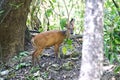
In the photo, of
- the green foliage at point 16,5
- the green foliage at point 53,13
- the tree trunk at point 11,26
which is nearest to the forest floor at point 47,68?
the tree trunk at point 11,26

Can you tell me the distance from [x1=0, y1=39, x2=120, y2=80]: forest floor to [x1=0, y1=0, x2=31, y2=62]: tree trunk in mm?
181

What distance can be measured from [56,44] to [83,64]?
7.78ft

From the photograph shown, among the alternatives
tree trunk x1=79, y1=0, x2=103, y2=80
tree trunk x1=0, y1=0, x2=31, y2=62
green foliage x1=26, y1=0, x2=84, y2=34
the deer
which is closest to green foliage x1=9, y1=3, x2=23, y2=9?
tree trunk x1=0, y1=0, x2=31, y2=62

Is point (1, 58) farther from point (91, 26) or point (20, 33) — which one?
point (91, 26)

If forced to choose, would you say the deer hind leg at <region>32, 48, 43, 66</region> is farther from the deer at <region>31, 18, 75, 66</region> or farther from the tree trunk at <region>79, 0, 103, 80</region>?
the tree trunk at <region>79, 0, 103, 80</region>

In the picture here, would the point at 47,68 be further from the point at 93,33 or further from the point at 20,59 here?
the point at 93,33

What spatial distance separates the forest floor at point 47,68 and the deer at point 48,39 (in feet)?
0.60

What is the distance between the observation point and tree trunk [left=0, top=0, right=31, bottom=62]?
550 centimetres

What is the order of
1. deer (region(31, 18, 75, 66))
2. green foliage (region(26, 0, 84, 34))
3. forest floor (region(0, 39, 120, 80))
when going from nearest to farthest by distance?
1. forest floor (region(0, 39, 120, 80))
2. deer (region(31, 18, 75, 66))
3. green foliage (region(26, 0, 84, 34))

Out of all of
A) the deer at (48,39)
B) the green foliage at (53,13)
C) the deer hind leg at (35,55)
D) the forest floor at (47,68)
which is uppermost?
the green foliage at (53,13)

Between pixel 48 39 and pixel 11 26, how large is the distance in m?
0.79

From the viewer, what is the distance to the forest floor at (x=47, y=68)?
496 centimetres

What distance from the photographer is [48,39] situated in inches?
205

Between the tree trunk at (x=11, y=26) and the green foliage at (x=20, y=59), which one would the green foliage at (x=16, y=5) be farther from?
the green foliage at (x=20, y=59)
